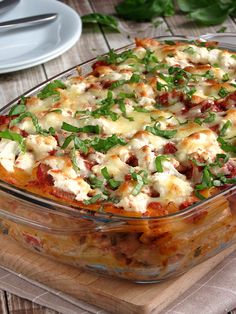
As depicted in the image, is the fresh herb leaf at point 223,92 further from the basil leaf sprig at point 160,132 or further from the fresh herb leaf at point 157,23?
the fresh herb leaf at point 157,23

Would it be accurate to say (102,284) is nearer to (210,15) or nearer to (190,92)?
(190,92)

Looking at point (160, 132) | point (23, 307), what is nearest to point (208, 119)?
point (160, 132)

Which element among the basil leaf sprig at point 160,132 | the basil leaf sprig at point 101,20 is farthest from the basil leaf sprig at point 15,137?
the basil leaf sprig at point 101,20

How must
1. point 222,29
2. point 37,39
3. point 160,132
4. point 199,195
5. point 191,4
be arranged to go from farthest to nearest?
point 191,4, point 222,29, point 37,39, point 160,132, point 199,195

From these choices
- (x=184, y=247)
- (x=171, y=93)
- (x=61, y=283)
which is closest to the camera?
(x=184, y=247)

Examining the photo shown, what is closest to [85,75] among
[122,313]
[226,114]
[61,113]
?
[61,113]

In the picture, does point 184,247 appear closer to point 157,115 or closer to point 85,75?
point 157,115

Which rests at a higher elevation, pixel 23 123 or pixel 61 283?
pixel 23 123

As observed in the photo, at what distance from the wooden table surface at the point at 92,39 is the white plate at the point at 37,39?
79 mm

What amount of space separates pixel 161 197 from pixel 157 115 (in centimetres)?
45

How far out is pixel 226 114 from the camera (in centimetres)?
257

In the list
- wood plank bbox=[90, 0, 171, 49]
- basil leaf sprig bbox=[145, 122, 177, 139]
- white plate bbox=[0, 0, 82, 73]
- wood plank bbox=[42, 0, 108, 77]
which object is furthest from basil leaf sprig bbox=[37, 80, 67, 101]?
wood plank bbox=[90, 0, 171, 49]

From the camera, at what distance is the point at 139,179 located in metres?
2.28

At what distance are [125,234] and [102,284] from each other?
23 cm
